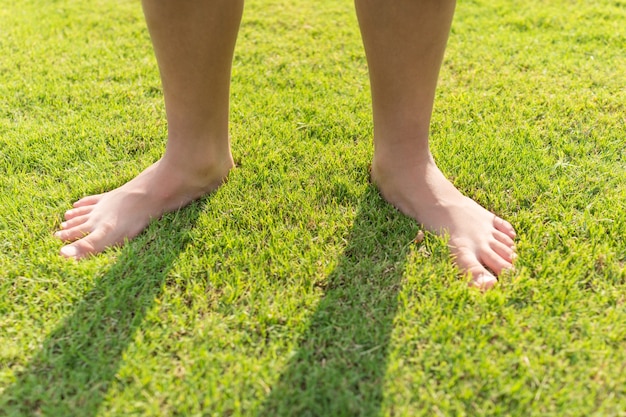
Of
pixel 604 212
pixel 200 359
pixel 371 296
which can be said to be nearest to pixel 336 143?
pixel 371 296

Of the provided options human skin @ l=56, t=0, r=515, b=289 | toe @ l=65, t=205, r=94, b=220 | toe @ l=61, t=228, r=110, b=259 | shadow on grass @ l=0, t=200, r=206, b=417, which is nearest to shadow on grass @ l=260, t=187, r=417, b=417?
human skin @ l=56, t=0, r=515, b=289

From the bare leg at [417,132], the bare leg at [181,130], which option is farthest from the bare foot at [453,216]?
the bare leg at [181,130]

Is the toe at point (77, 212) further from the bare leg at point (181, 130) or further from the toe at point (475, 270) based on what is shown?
the toe at point (475, 270)

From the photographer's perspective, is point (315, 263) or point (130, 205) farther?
point (130, 205)

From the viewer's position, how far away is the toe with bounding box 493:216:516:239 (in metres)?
1.39

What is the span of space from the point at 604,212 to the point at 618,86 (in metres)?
0.89

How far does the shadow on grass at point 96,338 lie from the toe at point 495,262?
2.54ft

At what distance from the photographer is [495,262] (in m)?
1.29

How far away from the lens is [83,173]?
5.48ft

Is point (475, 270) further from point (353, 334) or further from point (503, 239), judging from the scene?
point (353, 334)

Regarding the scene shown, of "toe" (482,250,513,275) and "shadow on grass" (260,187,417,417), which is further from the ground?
"toe" (482,250,513,275)

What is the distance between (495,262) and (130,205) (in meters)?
0.98

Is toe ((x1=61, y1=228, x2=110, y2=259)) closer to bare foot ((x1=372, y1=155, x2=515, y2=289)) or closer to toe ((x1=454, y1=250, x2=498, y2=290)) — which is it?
bare foot ((x1=372, y1=155, x2=515, y2=289))

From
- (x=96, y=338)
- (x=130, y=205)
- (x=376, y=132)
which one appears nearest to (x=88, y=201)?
(x=130, y=205)
